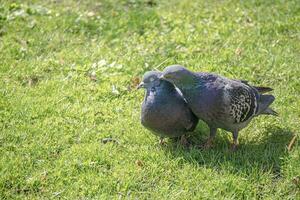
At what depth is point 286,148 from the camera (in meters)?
4.70

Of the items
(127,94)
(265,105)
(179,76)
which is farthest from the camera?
(127,94)

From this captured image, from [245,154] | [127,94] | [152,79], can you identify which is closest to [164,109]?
[152,79]

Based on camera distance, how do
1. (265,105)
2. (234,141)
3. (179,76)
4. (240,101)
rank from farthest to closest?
(265,105) → (234,141) → (240,101) → (179,76)

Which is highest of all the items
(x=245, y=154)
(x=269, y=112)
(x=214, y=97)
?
(x=214, y=97)

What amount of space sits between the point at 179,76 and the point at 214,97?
358 mm

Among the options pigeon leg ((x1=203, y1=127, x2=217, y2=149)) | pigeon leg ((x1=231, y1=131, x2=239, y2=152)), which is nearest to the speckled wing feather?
pigeon leg ((x1=231, y1=131, x2=239, y2=152))

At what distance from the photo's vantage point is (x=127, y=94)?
572 cm

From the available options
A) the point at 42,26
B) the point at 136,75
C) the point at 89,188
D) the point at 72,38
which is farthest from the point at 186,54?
the point at 89,188

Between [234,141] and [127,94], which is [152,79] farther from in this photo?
[127,94]

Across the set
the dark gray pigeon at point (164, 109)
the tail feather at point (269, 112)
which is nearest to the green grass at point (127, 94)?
the tail feather at point (269, 112)

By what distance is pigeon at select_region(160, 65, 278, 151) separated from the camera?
4496mm

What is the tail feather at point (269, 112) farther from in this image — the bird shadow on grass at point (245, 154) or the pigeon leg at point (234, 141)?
the pigeon leg at point (234, 141)

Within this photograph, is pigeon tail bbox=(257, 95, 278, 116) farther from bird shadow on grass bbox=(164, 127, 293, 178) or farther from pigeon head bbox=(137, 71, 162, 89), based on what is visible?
pigeon head bbox=(137, 71, 162, 89)

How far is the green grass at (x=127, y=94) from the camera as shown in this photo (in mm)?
4383
